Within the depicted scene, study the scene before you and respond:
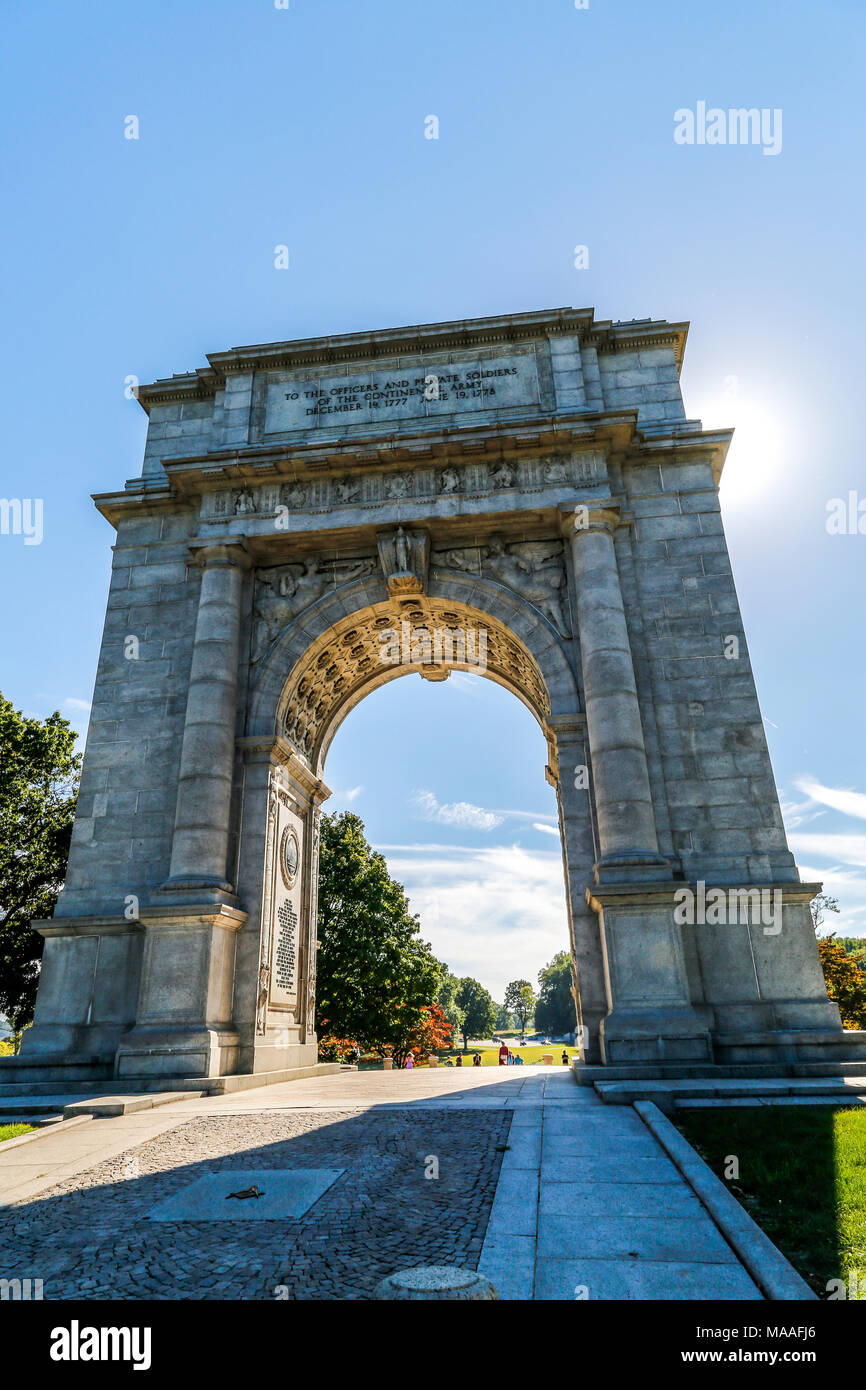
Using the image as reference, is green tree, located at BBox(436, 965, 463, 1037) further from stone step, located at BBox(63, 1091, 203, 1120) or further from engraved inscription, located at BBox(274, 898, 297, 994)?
stone step, located at BBox(63, 1091, 203, 1120)

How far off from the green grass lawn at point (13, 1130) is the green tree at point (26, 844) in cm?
2075

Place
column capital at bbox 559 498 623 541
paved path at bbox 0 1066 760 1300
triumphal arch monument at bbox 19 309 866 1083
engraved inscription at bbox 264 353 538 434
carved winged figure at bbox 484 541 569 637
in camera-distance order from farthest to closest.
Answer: engraved inscription at bbox 264 353 538 434
carved winged figure at bbox 484 541 569 637
column capital at bbox 559 498 623 541
triumphal arch monument at bbox 19 309 866 1083
paved path at bbox 0 1066 760 1300

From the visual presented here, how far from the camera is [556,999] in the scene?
151500mm

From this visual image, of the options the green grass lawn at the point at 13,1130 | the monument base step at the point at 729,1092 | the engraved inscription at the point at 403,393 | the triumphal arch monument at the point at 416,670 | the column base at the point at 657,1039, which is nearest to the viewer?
the monument base step at the point at 729,1092

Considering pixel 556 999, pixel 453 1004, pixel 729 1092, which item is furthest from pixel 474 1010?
pixel 729 1092

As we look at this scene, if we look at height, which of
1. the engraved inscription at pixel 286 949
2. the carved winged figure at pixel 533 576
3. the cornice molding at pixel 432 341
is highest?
the cornice molding at pixel 432 341

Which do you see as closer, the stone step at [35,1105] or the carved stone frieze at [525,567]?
the stone step at [35,1105]

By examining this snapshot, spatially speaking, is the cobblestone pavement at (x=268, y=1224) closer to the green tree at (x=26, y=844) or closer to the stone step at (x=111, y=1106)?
the stone step at (x=111, y=1106)

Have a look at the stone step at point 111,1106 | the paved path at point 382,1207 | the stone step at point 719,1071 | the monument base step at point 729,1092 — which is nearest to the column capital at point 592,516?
the stone step at point 719,1071

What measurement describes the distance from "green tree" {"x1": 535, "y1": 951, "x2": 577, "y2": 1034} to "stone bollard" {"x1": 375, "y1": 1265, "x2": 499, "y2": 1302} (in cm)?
14032

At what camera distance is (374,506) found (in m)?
19.3

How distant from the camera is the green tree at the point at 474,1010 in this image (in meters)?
166

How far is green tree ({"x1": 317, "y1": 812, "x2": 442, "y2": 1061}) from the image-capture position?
123 ft

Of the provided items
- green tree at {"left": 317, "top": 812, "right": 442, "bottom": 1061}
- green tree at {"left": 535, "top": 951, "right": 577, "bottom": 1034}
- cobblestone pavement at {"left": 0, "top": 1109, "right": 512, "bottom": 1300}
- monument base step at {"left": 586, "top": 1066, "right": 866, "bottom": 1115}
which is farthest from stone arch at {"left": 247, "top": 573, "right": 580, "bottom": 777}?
green tree at {"left": 535, "top": 951, "right": 577, "bottom": 1034}
